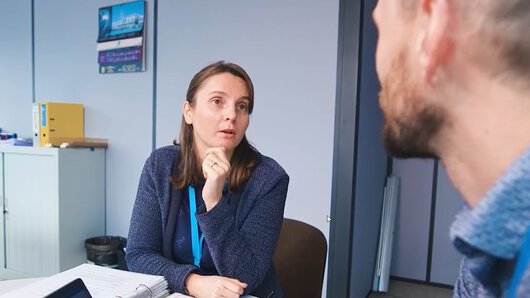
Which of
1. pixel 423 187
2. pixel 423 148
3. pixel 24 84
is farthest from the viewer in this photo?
pixel 24 84

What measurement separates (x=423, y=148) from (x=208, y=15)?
7.43 ft

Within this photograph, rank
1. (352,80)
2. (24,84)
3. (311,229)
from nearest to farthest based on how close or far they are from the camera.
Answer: (311,229) < (352,80) < (24,84)

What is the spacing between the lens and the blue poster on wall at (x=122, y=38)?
2.68 m

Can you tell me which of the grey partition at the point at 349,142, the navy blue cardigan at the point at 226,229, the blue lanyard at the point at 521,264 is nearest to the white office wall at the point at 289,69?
the grey partition at the point at 349,142

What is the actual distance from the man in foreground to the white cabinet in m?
2.71

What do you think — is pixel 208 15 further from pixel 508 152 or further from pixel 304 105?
pixel 508 152

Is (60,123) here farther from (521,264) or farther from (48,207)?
(521,264)

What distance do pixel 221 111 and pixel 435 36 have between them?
90 cm

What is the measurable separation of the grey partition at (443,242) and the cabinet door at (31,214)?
290 cm

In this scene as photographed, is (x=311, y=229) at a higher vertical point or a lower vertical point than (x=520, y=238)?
lower

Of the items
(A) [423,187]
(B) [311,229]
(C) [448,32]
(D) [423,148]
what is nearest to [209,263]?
(B) [311,229]

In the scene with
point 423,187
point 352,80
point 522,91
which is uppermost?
point 352,80

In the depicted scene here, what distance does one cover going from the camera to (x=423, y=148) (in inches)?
17.7

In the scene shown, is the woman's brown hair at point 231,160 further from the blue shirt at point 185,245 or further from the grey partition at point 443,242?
the grey partition at point 443,242
